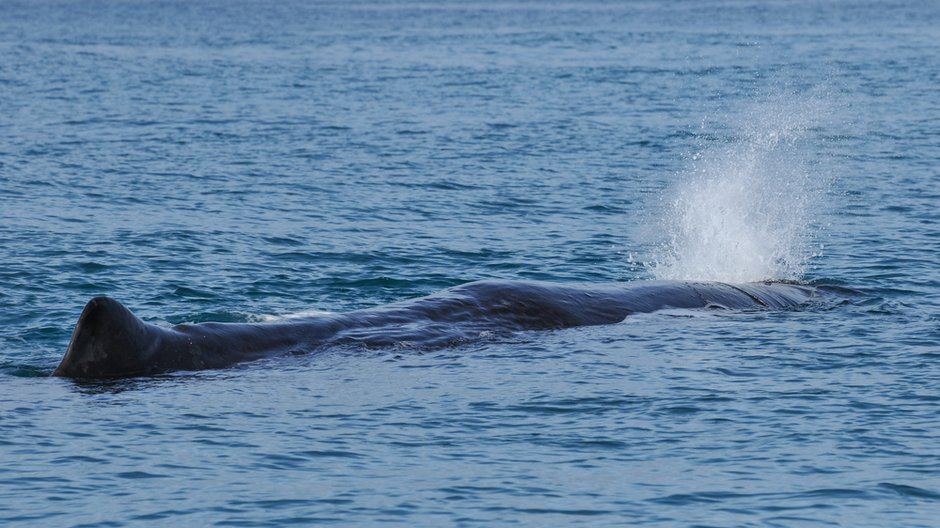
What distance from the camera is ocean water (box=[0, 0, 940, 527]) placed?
13047 millimetres

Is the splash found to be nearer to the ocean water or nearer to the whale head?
the ocean water

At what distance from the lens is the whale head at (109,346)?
1526 cm

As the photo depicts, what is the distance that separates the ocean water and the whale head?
269 millimetres

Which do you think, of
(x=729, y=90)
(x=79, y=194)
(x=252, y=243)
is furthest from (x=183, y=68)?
(x=252, y=243)

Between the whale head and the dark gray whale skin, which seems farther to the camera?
the dark gray whale skin

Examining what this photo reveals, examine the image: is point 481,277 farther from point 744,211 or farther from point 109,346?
point 109,346

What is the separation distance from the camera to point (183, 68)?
7050 cm

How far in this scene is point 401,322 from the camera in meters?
18.3

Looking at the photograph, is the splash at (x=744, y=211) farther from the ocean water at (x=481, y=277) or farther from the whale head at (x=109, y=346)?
the whale head at (x=109, y=346)

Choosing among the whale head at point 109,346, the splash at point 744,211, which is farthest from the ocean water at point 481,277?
the whale head at point 109,346

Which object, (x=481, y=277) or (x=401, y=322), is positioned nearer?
(x=401, y=322)

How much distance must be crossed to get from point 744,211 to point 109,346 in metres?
16.6

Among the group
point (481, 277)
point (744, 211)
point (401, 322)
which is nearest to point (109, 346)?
point (401, 322)

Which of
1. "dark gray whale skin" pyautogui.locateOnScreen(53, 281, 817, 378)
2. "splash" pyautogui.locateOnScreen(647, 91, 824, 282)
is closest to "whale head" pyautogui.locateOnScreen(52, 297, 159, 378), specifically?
"dark gray whale skin" pyautogui.locateOnScreen(53, 281, 817, 378)
